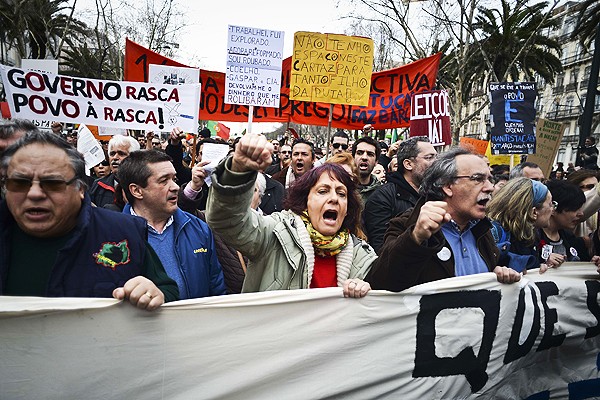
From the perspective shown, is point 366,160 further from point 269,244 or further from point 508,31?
point 508,31

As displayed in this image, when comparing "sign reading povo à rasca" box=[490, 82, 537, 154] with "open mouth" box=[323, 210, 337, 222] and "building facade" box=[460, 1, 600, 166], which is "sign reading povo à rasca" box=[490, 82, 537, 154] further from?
"building facade" box=[460, 1, 600, 166]

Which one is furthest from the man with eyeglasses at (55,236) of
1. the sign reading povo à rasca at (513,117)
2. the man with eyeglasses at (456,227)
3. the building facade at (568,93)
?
the building facade at (568,93)

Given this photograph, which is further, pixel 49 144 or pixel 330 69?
pixel 330 69

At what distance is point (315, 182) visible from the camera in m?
2.84

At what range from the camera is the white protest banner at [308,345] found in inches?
76.7

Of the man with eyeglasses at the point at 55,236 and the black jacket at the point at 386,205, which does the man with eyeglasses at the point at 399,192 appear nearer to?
the black jacket at the point at 386,205

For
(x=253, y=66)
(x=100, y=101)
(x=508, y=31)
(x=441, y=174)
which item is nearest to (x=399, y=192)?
(x=441, y=174)

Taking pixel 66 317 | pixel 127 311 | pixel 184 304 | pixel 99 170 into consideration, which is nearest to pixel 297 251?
pixel 184 304

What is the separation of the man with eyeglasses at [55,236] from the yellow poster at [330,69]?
5422 mm

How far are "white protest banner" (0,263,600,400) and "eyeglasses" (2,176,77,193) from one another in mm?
415

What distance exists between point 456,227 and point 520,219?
91 centimetres

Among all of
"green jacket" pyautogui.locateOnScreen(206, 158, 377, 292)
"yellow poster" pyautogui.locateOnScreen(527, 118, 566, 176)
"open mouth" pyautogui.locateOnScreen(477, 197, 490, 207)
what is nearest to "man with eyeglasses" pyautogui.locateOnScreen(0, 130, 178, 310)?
"green jacket" pyautogui.locateOnScreen(206, 158, 377, 292)

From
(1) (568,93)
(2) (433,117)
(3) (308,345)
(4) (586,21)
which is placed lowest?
(3) (308,345)

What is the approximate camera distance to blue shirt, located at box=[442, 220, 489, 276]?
113 inches
